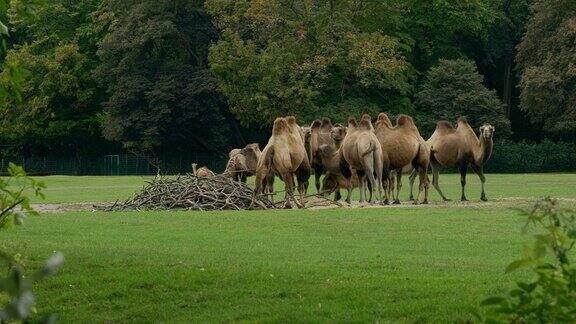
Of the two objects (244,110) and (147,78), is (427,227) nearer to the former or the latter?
(244,110)

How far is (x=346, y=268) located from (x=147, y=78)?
60556 millimetres

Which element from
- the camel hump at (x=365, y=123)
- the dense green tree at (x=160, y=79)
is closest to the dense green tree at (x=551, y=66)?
the dense green tree at (x=160, y=79)

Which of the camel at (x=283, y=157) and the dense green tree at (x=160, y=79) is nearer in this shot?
the camel at (x=283, y=157)

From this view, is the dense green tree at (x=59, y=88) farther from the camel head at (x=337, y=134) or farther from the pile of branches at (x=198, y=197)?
the pile of branches at (x=198, y=197)

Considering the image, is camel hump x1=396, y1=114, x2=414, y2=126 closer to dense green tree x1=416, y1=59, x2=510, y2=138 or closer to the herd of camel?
the herd of camel

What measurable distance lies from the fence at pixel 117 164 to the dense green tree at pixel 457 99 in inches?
A: 572

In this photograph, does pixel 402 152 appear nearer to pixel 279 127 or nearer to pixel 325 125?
pixel 279 127

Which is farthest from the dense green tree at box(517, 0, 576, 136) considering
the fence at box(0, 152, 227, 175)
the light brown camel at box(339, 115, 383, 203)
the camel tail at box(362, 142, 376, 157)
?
the camel tail at box(362, 142, 376, 157)

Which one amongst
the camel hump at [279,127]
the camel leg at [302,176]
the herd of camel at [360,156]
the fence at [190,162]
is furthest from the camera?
the fence at [190,162]

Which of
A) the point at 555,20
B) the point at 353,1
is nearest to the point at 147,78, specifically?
the point at 353,1

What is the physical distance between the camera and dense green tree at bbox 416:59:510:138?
6719cm

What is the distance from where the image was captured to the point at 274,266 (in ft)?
44.8

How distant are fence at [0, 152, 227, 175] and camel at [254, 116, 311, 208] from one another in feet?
147

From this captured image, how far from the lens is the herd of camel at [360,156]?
28.5 m
